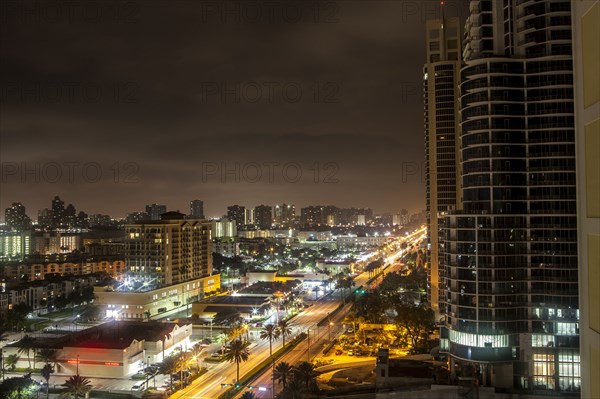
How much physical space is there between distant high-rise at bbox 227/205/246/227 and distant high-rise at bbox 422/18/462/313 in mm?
117861

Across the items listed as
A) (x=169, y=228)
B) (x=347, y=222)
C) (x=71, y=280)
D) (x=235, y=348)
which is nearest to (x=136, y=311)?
(x=169, y=228)

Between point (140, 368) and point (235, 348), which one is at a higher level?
point (235, 348)

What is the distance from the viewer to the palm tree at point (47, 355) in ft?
84.7

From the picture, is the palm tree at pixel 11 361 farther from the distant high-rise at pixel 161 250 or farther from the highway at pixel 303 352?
the distant high-rise at pixel 161 250

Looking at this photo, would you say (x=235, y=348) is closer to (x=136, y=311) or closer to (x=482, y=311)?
(x=482, y=311)

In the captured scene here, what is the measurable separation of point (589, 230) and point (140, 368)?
26212 mm

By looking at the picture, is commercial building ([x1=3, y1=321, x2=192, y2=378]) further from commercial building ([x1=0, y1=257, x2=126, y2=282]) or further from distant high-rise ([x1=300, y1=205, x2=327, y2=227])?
distant high-rise ([x1=300, y1=205, x2=327, y2=227])

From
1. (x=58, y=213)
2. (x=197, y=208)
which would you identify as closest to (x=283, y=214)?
(x=197, y=208)

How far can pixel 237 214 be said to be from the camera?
157000 mm

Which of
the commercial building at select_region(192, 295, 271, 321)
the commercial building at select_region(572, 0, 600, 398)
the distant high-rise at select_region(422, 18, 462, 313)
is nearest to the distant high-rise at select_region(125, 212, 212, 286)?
the commercial building at select_region(192, 295, 271, 321)

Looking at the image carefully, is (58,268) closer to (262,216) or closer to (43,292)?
(43,292)

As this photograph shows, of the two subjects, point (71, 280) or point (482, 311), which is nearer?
point (482, 311)

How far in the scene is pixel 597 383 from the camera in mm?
4809

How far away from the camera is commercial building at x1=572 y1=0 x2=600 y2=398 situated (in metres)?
4.82
